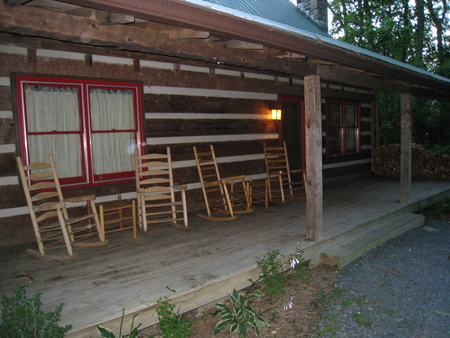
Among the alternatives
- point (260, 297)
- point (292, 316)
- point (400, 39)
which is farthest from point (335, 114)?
point (292, 316)

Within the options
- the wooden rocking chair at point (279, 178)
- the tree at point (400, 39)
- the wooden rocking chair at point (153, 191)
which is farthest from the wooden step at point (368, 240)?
the tree at point (400, 39)

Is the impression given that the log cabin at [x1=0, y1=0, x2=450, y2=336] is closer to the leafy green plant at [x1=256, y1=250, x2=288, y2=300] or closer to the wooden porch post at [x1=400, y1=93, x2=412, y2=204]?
the wooden porch post at [x1=400, y1=93, x2=412, y2=204]

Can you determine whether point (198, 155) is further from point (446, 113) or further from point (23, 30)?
point (446, 113)

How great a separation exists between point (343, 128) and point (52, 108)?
21.6ft

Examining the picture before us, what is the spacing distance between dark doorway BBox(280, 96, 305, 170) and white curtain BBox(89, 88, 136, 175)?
3.22 meters

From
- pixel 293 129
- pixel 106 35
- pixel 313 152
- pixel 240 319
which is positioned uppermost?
pixel 106 35

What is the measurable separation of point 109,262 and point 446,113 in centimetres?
1278

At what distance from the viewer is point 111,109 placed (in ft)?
15.3

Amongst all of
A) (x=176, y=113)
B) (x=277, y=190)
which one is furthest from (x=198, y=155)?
(x=277, y=190)

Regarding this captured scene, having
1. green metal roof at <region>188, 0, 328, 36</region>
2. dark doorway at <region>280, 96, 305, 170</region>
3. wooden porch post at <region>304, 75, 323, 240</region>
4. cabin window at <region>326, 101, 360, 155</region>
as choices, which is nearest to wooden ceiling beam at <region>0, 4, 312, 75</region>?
wooden porch post at <region>304, 75, 323, 240</region>

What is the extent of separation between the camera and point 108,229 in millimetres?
4578

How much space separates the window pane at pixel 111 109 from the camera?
14.9 ft

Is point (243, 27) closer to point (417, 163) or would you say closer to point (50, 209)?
point (50, 209)

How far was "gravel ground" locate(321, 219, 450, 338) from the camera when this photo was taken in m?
2.74
